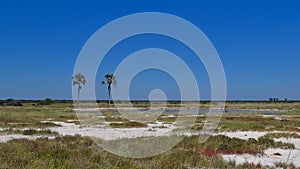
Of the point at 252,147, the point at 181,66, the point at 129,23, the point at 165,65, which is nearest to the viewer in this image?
the point at 129,23

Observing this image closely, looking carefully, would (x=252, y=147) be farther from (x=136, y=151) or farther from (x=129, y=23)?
(x=129, y=23)

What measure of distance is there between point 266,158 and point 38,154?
937cm

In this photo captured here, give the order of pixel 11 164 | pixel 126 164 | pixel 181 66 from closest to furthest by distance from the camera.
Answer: pixel 11 164 < pixel 126 164 < pixel 181 66

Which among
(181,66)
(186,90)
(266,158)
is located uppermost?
(181,66)

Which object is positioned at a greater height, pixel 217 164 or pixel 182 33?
pixel 182 33

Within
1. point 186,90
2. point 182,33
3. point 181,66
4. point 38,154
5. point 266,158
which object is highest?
point 182,33

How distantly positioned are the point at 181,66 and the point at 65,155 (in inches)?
209

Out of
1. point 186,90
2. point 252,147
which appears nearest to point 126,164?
point 186,90

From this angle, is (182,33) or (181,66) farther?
(181,66)

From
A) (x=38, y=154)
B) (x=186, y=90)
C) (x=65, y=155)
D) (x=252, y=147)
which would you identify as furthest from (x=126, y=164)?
(x=252, y=147)

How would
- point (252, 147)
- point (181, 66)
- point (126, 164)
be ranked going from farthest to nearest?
point (252, 147), point (181, 66), point (126, 164)

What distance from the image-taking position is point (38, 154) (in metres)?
10.1

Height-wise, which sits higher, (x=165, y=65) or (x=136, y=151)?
(x=165, y=65)

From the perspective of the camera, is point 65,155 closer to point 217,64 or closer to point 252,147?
point 217,64
